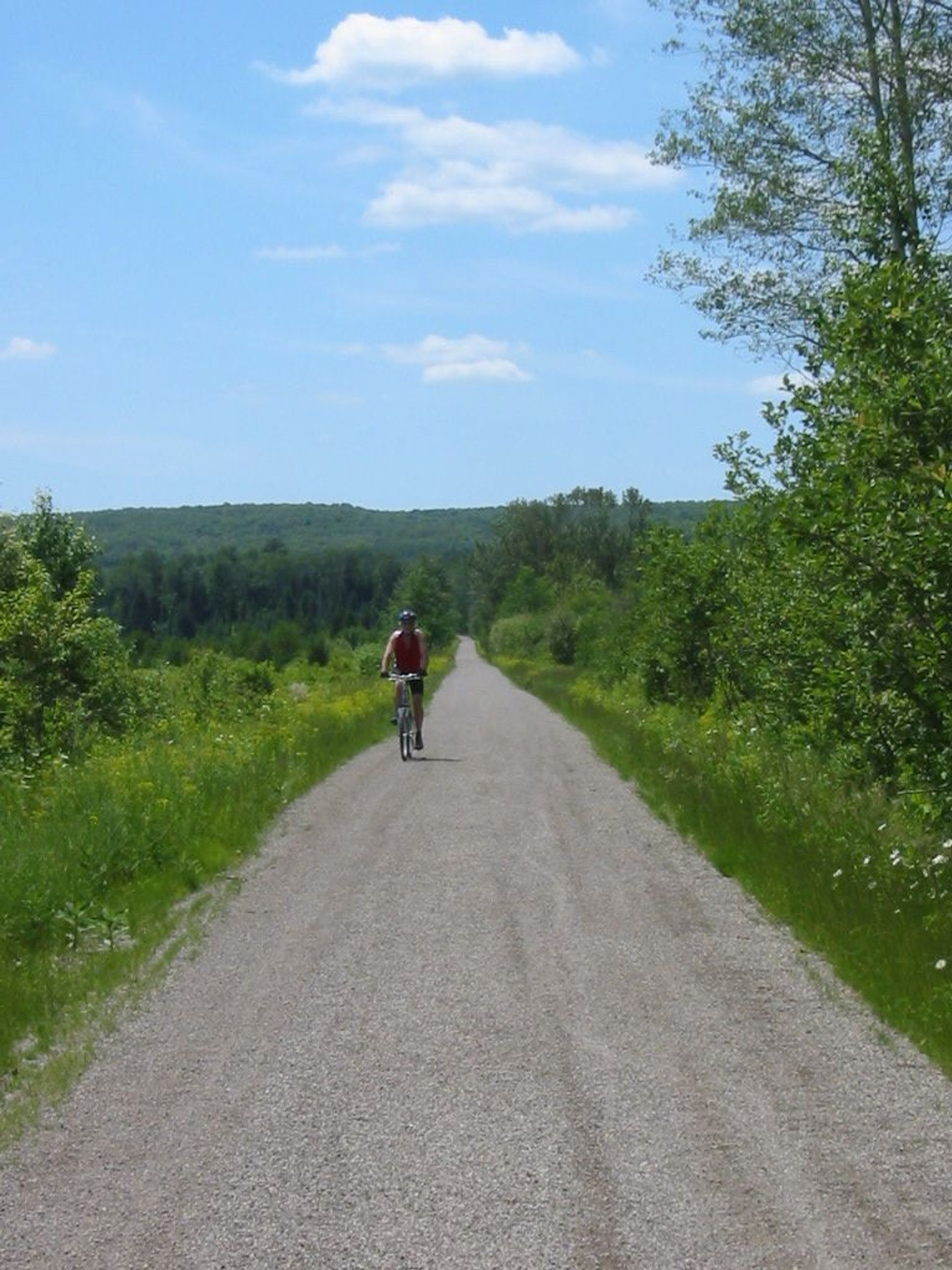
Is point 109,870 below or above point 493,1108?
below

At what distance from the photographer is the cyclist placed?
2248cm

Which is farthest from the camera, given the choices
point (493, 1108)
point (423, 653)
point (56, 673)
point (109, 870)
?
point (56, 673)

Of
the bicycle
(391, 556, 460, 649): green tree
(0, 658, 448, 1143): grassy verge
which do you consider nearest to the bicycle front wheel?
the bicycle

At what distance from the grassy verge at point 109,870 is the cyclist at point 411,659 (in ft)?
7.18

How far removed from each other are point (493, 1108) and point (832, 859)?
15.9 feet

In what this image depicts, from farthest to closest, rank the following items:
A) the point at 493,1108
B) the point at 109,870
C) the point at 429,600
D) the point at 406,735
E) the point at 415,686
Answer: the point at 429,600, the point at 415,686, the point at 406,735, the point at 109,870, the point at 493,1108

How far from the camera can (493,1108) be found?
592cm

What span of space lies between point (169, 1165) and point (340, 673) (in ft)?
191

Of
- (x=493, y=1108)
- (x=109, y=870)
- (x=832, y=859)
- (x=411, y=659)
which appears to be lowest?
(x=109, y=870)

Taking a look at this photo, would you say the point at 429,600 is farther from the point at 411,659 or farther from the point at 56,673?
the point at 411,659

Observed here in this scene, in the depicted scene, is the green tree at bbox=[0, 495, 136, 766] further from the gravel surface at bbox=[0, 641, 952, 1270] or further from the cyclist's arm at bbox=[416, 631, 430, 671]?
the gravel surface at bbox=[0, 641, 952, 1270]

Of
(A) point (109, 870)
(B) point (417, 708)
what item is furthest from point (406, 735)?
(A) point (109, 870)

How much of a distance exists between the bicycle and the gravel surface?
37.0 ft

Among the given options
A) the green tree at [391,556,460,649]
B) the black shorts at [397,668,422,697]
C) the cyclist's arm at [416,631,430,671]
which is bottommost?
the green tree at [391,556,460,649]
